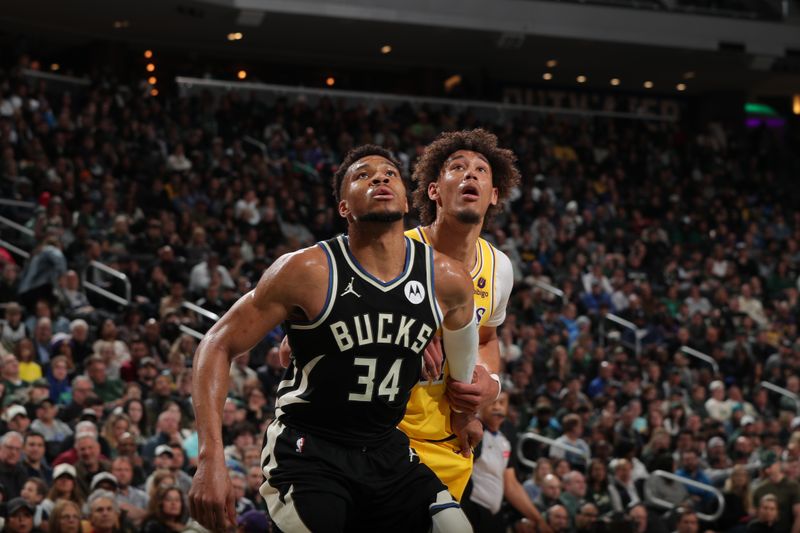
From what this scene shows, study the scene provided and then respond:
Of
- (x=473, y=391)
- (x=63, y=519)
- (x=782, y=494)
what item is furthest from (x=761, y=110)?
(x=473, y=391)

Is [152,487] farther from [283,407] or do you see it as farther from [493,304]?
[283,407]

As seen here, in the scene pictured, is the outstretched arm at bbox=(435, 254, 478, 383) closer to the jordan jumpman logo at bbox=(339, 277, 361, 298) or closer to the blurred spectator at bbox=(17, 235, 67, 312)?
the jordan jumpman logo at bbox=(339, 277, 361, 298)

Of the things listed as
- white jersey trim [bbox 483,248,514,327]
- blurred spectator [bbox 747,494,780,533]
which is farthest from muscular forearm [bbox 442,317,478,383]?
blurred spectator [bbox 747,494,780,533]

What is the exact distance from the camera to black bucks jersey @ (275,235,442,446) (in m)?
4.59

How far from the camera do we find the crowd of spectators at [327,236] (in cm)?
1062

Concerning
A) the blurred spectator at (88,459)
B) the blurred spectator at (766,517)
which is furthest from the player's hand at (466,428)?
the blurred spectator at (766,517)

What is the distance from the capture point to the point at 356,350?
4.60m

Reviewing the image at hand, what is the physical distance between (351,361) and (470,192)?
172 cm

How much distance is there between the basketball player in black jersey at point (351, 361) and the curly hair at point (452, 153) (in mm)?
1481

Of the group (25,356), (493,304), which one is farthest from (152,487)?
(493,304)

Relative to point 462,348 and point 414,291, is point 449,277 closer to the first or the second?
point 414,291

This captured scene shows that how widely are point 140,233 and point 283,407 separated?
11313mm

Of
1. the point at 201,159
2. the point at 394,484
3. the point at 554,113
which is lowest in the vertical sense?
the point at 394,484

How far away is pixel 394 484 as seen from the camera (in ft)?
15.6
